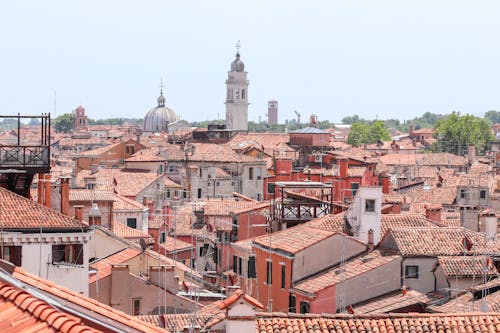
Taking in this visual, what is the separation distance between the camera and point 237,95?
13888 cm

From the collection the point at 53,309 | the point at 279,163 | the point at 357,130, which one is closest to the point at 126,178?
the point at 279,163

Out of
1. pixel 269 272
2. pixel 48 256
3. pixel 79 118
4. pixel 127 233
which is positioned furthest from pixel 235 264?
pixel 79 118

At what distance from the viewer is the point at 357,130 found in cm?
Answer: 15900

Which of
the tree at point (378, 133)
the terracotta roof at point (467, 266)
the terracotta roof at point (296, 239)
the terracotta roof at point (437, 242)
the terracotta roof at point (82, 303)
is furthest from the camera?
the tree at point (378, 133)

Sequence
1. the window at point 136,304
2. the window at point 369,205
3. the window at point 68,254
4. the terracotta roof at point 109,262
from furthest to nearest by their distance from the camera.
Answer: the window at point 369,205
the terracotta roof at point 109,262
the window at point 136,304
the window at point 68,254

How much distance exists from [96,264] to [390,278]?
565 centimetres

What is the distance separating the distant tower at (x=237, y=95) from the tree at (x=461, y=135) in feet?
65.0

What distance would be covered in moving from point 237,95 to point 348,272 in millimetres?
113752

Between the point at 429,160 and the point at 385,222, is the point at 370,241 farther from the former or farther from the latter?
the point at 429,160

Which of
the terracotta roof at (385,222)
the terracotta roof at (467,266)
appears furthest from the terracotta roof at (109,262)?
the terracotta roof at (467,266)

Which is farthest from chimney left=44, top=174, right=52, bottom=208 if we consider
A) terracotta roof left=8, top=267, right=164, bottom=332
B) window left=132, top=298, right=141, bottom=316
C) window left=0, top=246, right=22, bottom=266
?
terracotta roof left=8, top=267, right=164, bottom=332

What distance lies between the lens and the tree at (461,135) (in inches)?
5468

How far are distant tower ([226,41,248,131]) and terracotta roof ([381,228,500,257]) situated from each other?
110m

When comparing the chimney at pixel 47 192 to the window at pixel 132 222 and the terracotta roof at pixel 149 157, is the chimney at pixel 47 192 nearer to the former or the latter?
the window at pixel 132 222
